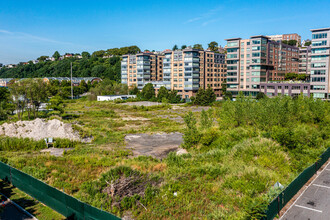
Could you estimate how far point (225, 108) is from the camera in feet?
145

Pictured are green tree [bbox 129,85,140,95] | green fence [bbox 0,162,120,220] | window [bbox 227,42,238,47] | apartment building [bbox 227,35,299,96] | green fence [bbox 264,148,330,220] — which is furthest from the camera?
green tree [bbox 129,85,140,95]

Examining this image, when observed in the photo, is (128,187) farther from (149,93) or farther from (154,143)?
(149,93)

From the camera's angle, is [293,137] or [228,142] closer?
[293,137]

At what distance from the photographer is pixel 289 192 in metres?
18.5

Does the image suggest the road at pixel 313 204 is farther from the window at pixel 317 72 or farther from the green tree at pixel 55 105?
the window at pixel 317 72

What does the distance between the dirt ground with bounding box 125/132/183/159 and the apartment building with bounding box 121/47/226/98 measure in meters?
59.3

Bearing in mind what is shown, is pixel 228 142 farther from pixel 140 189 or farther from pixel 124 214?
pixel 124 214

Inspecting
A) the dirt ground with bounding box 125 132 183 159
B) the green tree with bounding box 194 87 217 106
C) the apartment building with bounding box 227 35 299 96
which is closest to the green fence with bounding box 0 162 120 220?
the dirt ground with bounding box 125 132 183 159

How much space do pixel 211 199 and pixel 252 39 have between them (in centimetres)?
7816

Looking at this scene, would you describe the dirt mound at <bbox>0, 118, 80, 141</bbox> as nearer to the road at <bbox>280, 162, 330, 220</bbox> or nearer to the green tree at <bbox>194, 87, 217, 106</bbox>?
the road at <bbox>280, 162, 330, 220</bbox>

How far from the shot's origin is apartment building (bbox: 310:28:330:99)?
74125 millimetres

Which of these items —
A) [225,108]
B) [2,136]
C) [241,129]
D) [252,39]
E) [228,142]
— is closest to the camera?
[228,142]

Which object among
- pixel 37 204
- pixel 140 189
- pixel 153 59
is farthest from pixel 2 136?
pixel 153 59

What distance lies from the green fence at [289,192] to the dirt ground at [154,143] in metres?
16.2
